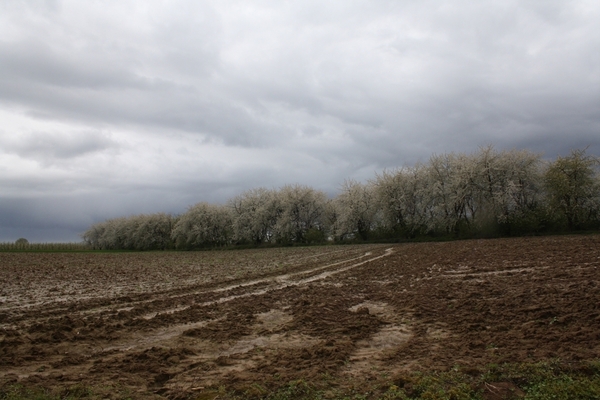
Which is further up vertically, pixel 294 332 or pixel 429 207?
pixel 429 207

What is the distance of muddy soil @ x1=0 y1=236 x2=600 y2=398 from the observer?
7.00 meters

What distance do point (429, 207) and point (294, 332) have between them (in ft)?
195

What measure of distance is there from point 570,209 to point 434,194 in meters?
→ 18.2

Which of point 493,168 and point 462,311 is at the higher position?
point 493,168

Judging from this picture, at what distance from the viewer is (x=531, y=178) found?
58156 millimetres

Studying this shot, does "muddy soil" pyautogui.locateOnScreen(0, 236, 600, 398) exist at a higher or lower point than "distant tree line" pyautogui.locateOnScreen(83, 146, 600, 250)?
lower

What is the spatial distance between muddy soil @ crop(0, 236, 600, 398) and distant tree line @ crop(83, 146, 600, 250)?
141 ft

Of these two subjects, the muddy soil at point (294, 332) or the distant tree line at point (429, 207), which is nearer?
the muddy soil at point (294, 332)

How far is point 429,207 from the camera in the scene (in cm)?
6569

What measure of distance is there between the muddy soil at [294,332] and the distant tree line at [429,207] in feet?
141

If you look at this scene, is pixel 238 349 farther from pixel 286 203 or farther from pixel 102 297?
pixel 286 203

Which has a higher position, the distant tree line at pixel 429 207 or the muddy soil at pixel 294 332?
the distant tree line at pixel 429 207

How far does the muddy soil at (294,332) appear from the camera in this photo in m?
7.00

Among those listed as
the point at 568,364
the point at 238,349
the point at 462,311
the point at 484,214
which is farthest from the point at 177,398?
the point at 484,214
